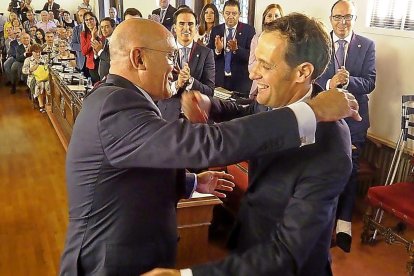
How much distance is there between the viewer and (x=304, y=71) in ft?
3.75

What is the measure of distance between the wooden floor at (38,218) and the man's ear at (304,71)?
5.84ft

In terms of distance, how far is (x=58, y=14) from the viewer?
1140 cm

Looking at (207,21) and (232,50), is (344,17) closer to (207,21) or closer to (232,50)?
(232,50)

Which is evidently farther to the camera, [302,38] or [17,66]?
[17,66]

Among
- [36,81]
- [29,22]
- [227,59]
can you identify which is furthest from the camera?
[29,22]

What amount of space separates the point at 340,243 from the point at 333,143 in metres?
2.20

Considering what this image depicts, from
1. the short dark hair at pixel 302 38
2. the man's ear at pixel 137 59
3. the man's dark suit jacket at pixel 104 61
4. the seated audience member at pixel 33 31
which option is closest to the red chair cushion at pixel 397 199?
the short dark hair at pixel 302 38

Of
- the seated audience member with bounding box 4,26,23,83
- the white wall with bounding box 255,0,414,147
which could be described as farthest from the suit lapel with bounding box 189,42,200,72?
the seated audience member with bounding box 4,26,23,83

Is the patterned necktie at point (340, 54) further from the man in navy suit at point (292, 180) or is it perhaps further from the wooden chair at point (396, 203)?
the man in navy suit at point (292, 180)

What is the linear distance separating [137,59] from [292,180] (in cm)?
53

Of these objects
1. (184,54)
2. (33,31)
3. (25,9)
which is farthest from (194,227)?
(25,9)

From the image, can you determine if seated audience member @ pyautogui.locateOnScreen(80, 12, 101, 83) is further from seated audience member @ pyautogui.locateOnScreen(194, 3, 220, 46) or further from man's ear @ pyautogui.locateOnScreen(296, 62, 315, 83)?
man's ear @ pyautogui.locateOnScreen(296, 62, 315, 83)

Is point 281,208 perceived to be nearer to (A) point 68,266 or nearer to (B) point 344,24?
(A) point 68,266

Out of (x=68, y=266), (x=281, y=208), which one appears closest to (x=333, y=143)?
(x=281, y=208)
